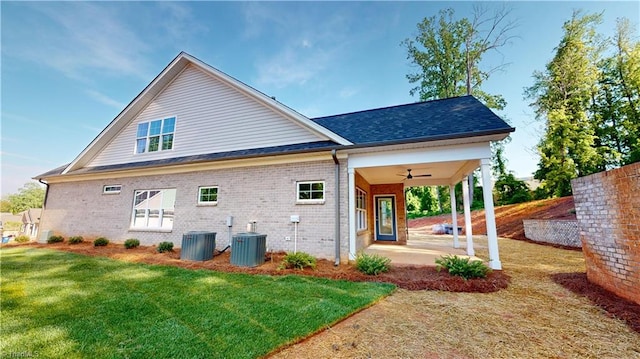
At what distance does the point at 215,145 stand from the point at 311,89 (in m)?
7.36

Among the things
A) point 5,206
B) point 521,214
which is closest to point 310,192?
point 521,214

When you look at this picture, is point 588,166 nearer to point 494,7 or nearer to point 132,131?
point 494,7

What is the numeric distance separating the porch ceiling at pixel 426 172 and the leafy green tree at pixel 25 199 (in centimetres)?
8353

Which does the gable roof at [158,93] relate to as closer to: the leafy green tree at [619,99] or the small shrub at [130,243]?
the small shrub at [130,243]

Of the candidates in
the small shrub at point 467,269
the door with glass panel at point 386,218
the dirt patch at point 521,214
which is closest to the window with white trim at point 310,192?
the small shrub at point 467,269

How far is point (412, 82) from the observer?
20906 mm

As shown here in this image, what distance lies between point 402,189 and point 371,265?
6.77 meters

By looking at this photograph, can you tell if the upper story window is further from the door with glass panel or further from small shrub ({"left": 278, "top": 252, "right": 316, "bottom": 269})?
the door with glass panel

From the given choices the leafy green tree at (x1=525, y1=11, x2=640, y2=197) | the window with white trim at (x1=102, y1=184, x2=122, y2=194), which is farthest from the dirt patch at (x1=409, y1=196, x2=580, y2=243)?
the window with white trim at (x1=102, y1=184, x2=122, y2=194)

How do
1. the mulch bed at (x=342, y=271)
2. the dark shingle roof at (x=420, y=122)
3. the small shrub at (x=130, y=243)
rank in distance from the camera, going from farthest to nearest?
the small shrub at (x=130, y=243)
the dark shingle roof at (x=420, y=122)
the mulch bed at (x=342, y=271)

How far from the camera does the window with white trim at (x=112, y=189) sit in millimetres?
10531

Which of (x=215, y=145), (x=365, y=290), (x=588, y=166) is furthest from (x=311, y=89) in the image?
(x=588, y=166)

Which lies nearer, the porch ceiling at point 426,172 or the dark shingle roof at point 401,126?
the dark shingle roof at point 401,126

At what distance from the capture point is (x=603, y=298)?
13.2 feet
